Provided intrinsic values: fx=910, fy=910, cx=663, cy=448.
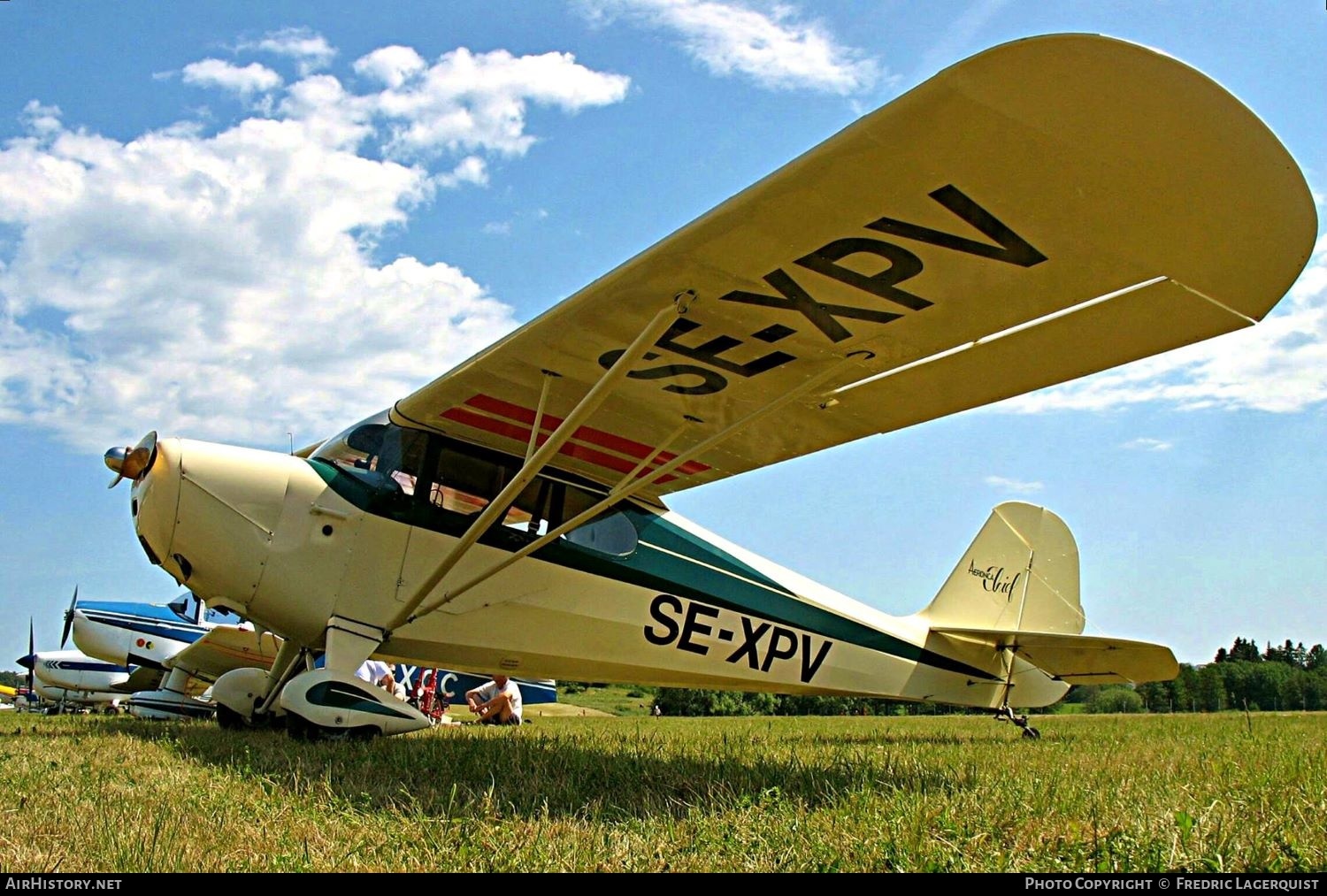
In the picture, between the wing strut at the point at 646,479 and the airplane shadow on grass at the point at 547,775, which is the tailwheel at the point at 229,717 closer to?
the airplane shadow on grass at the point at 547,775

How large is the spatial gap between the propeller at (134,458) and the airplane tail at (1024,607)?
643 cm

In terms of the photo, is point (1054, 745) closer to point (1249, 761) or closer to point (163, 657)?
point (1249, 761)

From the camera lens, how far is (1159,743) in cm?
670

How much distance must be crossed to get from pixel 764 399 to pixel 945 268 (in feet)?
5.70

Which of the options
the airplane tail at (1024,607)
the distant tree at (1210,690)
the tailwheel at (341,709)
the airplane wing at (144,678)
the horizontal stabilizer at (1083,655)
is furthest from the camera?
the distant tree at (1210,690)

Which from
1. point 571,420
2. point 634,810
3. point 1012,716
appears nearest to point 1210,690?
point 1012,716

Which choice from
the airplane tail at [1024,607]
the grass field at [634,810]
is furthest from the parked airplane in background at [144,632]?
the grass field at [634,810]

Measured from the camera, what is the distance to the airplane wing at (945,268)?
120 inches

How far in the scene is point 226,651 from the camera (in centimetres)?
1040

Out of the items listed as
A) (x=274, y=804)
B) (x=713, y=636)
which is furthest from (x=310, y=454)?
(x=274, y=804)

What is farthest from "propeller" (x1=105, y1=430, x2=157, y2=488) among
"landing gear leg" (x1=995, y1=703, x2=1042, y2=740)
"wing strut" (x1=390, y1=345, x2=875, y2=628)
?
"landing gear leg" (x1=995, y1=703, x2=1042, y2=740)

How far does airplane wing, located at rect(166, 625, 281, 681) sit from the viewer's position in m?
10.1

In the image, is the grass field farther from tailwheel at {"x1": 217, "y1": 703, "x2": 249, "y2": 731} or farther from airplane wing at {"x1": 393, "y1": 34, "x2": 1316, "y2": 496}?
airplane wing at {"x1": 393, "y1": 34, "x2": 1316, "y2": 496}

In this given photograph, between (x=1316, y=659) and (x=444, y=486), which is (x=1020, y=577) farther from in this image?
(x=1316, y=659)
